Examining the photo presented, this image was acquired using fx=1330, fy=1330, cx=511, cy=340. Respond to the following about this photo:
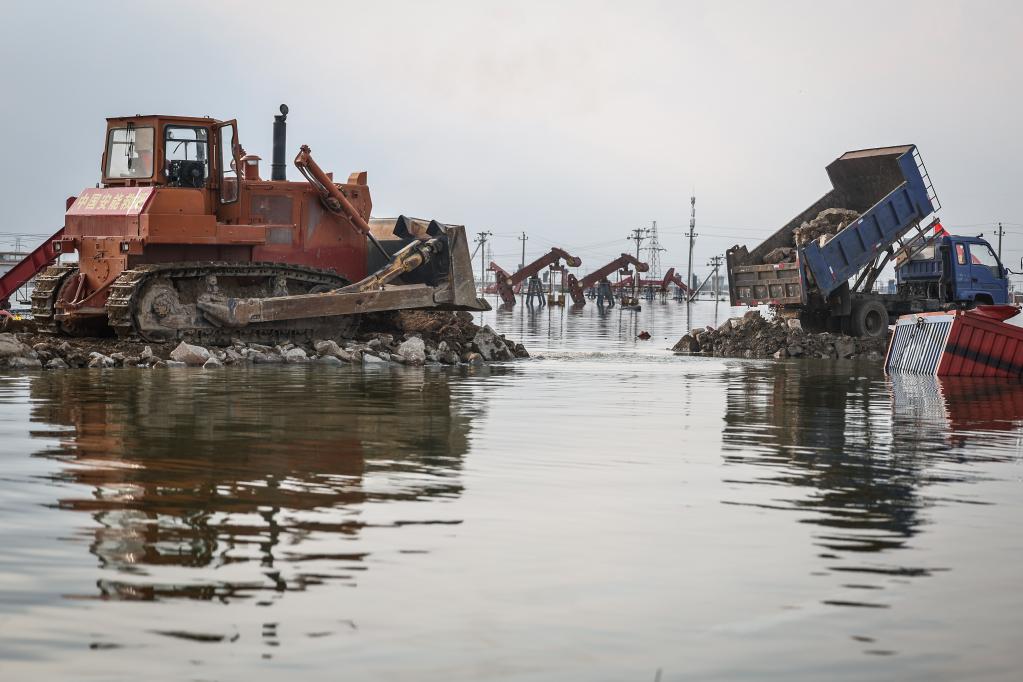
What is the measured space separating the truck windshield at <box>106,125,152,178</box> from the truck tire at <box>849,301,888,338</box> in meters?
15.0

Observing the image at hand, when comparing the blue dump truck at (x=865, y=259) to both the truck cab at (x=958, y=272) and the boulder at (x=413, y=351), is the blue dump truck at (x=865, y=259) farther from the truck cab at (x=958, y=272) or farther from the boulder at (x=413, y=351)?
the boulder at (x=413, y=351)

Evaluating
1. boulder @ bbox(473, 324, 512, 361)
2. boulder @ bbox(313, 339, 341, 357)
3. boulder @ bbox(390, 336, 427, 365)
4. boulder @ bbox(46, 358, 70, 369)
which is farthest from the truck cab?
boulder @ bbox(46, 358, 70, 369)

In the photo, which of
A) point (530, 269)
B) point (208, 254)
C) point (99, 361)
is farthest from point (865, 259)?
point (530, 269)

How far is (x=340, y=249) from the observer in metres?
23.1

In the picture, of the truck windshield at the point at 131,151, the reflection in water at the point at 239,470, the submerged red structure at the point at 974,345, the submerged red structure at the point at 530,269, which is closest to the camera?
the reflection in water at the point at 239,470

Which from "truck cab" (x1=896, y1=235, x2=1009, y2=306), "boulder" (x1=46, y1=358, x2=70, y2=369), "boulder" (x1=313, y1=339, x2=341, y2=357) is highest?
"truck cab" (x1=896, y1=235, x2=1009, y2=306)

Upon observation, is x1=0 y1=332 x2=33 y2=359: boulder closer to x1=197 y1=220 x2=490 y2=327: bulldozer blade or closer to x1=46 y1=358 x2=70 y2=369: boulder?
x1=46 y1=358 x2=70 y2=369: boulder

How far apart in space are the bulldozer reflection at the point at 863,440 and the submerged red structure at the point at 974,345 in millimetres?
743

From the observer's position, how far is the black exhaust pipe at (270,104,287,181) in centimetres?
2305

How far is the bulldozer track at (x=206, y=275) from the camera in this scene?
64.0 ft

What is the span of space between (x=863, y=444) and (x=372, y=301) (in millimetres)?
12087

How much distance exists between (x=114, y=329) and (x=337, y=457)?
39.0 feet

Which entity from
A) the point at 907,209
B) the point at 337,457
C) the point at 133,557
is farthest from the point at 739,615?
the point at 907,209

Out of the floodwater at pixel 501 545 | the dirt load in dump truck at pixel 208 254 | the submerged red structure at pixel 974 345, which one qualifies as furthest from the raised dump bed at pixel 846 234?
the floodwater at pixel 501 545
